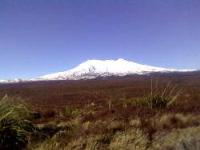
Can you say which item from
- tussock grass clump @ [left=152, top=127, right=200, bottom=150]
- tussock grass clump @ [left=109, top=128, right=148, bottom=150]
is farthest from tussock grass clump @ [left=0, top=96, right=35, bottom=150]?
tussock grass clump @ [left=152, top=127, right=200, bottom=150]

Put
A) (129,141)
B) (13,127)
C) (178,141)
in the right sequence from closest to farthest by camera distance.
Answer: (13,127) → (129,141) → (178,141)

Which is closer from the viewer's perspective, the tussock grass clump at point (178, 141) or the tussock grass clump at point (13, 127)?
the tussock grass clump at point (13, 127)

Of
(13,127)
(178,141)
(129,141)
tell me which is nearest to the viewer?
(13,127)

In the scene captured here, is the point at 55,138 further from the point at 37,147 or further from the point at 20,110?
the point at 20,110

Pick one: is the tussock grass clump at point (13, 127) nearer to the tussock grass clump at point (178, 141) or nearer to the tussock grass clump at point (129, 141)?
the tussock grass clump at point (129, 141)

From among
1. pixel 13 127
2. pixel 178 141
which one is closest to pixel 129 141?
pixel 178 141

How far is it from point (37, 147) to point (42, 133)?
4.35 feet

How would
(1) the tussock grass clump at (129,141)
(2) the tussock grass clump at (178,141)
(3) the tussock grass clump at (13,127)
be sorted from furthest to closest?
(2) the tussock grass clump at (178,141) < (1) the tussock grass clump at (129,141) < (3) the tussock grass clump at (13,127)

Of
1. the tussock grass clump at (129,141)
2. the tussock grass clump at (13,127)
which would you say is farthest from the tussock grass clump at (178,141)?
the tussock grass clump at (13,127)

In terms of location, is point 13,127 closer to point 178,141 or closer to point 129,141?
point 129,141

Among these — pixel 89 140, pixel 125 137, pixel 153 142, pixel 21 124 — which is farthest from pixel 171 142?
pixel 21 124

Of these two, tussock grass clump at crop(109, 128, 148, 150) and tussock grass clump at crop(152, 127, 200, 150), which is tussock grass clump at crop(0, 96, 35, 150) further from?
tussock grass clump at crop(152, 127, 200, 150)

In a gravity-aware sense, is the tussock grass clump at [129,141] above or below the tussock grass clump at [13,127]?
below

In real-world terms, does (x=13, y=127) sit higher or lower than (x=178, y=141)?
higher
